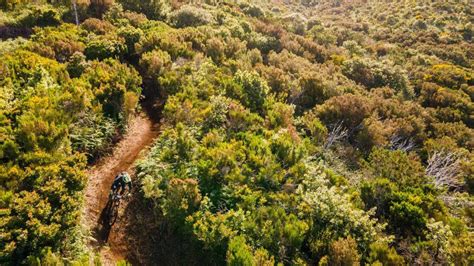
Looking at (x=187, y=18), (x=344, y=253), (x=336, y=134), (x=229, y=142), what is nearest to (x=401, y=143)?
(x=336, y=134)

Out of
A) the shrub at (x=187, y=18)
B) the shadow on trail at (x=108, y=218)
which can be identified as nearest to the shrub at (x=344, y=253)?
the shadow on trail at (x=108, y=218)

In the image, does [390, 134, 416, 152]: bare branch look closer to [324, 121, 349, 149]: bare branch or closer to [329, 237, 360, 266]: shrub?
[324, 121, 349, 149]: bare branch

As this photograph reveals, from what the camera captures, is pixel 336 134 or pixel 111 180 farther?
pixel 336 134

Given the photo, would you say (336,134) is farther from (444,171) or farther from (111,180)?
(111,180)

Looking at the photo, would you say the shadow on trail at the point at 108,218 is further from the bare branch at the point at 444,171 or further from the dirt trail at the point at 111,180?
the bare branch at the point at 444,171

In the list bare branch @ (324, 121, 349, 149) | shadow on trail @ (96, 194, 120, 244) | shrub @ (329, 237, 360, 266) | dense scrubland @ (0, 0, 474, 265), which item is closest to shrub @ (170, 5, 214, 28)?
dense scrubland @ (0, 0, 474, 265)

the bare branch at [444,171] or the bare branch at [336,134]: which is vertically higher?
the bare branch at [336,134]
